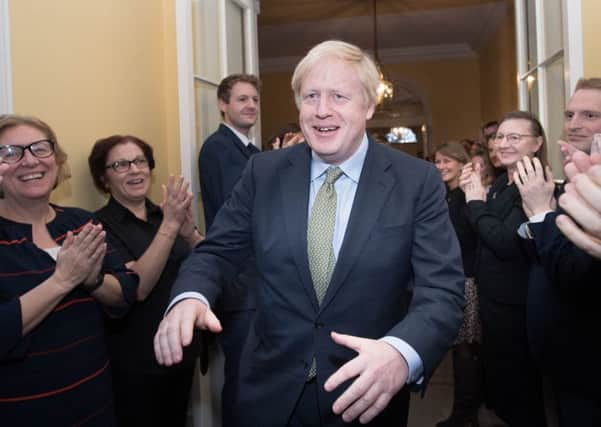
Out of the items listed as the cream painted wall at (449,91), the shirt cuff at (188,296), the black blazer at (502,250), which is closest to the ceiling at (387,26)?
the cream painted wall at (449,91)

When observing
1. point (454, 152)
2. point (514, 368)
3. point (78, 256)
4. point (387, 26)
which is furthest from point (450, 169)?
point (387, 26)

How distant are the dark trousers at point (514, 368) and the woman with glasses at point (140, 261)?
1.38 metres

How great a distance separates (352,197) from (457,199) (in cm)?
192

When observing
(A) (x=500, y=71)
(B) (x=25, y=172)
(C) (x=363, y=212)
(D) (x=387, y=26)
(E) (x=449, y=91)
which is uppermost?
(D) (x=387, y=26)

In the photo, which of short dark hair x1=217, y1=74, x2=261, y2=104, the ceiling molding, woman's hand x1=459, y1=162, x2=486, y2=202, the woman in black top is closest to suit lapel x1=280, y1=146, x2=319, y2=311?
short dark hair x1=217, y1=74, x2=261, y2=104

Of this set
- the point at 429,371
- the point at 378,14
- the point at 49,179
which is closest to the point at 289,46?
the point at 378,14

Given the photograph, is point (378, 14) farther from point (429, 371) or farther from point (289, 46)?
point (429, 371)

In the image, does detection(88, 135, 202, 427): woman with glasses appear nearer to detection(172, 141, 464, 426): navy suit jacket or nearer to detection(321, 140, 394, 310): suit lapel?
detection(172, 141, 464, 426): navy suit jacket

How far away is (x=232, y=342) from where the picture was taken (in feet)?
7.84

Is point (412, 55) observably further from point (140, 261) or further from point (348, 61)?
point (348, 61)

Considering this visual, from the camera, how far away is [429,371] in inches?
45.6

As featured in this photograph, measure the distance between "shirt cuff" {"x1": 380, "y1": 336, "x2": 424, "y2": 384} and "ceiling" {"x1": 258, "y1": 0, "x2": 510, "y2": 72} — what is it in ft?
20.1

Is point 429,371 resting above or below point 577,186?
below

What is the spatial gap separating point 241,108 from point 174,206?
83 cm
